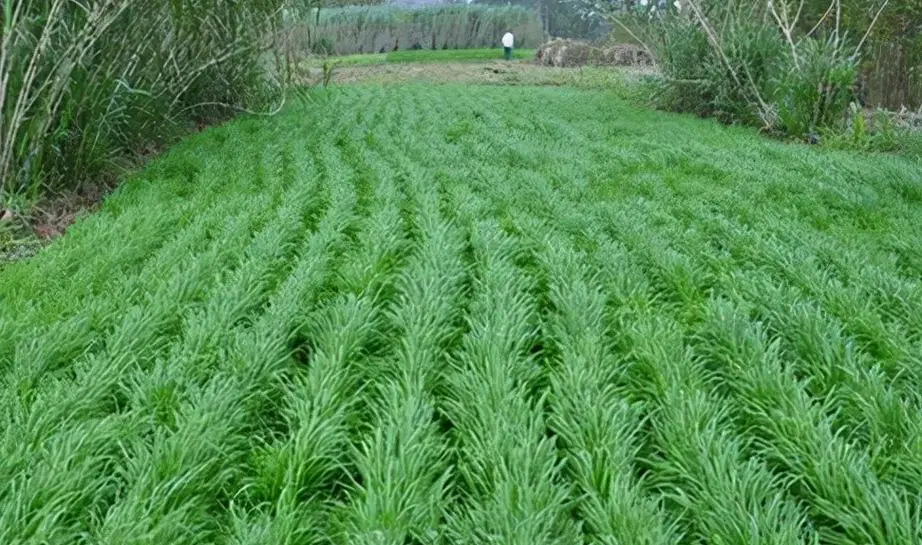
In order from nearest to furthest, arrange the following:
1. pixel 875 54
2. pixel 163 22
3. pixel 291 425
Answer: pixel 291 425
pixel 163 22
pixel 875 54

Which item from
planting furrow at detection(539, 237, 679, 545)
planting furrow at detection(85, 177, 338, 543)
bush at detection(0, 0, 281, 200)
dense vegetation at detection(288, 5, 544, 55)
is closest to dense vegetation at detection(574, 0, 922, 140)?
bush at detection(0, 0, 281, 200)

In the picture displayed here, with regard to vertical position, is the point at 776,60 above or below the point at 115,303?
above

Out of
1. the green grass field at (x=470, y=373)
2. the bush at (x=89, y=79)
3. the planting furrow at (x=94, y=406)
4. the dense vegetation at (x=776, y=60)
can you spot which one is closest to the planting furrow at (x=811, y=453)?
the green grass field at (x=470, y=373)

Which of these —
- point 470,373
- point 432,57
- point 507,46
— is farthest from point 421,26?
point 470,373

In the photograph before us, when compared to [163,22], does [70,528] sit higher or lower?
lower

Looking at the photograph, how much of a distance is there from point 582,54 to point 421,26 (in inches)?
352

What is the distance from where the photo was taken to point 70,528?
159 centimetres

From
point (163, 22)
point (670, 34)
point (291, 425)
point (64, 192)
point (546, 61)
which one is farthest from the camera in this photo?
point (546, 61)

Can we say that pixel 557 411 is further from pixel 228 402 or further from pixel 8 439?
pixel 8 439

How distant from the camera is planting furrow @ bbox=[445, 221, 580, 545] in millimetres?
1614

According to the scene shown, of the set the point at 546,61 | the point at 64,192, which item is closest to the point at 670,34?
the point at 64,192

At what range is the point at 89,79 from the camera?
5.30 m

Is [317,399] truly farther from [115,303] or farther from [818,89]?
[818,89]

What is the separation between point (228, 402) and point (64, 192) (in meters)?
3.72
